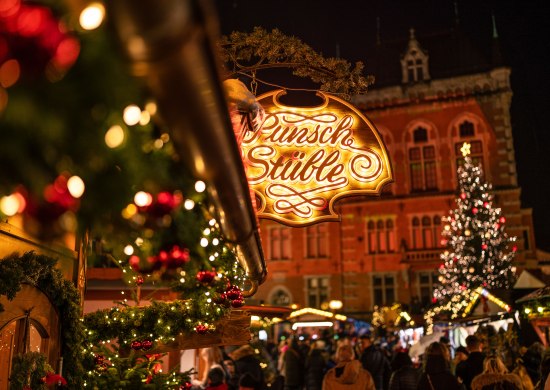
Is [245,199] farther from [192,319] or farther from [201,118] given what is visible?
[192,319]

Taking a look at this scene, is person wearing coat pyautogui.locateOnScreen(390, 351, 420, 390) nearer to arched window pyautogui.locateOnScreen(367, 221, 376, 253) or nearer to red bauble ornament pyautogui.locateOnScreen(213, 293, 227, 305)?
red bauble ornament pyautogui.locateOnScreen(213, 293, 227, 305)

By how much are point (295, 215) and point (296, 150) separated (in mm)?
715

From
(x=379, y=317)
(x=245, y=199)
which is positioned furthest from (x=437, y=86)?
(x=245, y=199)

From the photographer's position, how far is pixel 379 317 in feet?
88.9

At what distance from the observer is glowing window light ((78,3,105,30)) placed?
1.13m

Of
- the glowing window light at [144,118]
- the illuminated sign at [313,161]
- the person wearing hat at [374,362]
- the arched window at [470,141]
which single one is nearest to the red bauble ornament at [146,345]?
the illuminated sign at [313,161]

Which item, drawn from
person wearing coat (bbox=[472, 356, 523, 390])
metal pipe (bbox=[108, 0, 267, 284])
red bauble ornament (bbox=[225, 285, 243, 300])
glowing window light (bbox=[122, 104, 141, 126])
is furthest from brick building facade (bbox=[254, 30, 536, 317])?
glowing window light (bbox=[122, 104, 141, 126])

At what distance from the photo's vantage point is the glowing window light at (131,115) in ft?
4.34

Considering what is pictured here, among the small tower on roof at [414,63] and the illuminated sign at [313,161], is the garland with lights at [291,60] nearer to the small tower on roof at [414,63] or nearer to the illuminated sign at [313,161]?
the illuminated sign at [313,161]

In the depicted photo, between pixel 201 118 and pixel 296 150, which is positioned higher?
pixel 296 150

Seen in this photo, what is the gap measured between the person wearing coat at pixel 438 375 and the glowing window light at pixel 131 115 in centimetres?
578

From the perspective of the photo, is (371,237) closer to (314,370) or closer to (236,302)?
(314,370)

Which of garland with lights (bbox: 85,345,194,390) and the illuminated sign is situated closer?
garland with lights (bbox: 85,345,194,390)

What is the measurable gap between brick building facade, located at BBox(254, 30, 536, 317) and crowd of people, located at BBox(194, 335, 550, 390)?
64.9 feet
